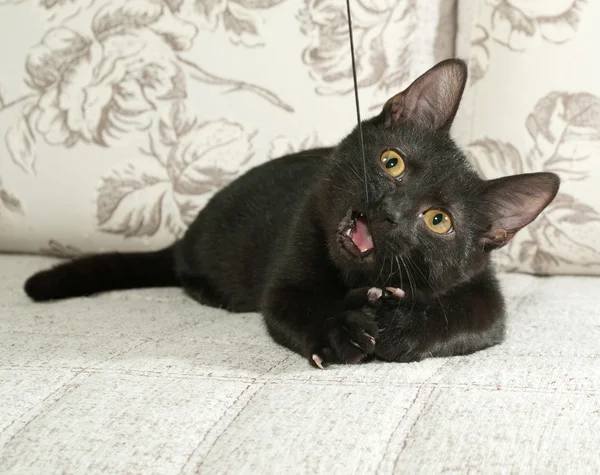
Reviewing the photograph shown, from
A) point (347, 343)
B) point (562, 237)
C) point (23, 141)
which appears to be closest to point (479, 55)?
point (562, 237)

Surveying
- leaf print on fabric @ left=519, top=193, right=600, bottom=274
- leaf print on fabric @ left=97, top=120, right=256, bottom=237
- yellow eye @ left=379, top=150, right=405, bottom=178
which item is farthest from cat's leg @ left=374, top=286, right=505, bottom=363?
leaf print on fabric @ left=97, top=120, right=256, bottom=237

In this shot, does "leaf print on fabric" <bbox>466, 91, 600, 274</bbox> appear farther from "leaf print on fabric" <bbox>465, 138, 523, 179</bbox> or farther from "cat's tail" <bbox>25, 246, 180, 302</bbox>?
"cat's tail" <bbox>25, 246, 180, 302</bbox>

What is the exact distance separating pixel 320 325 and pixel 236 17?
0.89 m

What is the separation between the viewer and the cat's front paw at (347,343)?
115 cm

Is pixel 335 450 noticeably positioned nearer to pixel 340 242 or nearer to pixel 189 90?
pixel 340 242

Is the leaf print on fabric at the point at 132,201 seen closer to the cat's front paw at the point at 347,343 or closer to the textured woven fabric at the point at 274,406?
the textured woven fabric at the point at 274,406

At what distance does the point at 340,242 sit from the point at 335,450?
47 centimetres

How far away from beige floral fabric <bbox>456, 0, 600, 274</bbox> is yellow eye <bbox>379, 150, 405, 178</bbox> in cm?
57

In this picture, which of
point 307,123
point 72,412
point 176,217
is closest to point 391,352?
point 72,412

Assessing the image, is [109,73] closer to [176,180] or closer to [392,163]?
[176,180]

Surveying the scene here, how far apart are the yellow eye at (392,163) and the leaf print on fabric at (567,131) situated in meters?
0.57

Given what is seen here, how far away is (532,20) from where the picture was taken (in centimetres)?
170

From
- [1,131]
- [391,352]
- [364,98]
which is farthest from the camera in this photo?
[1,131]

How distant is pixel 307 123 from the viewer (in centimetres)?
182
